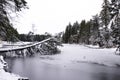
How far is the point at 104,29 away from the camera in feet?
Result: 144

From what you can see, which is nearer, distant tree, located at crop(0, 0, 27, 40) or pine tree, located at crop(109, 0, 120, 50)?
distant tree, located at crop(0, 0, 27, 40)

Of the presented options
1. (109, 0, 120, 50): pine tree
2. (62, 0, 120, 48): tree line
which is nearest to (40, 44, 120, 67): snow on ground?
(62, 0, 120, 48): tree line

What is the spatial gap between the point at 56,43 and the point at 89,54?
6609 millimetres

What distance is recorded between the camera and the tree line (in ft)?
76.0

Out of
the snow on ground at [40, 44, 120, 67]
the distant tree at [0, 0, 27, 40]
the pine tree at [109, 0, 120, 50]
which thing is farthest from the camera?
the snow on ground at [40, 44, 120, 67]

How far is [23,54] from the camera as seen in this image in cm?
3544

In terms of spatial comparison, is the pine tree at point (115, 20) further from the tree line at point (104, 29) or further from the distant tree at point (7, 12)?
the distant tree at point (7, 12)

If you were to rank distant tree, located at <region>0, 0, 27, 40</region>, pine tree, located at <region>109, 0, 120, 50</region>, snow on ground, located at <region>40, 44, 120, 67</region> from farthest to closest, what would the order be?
snow on ground, located at <region>40, 44, 120, 67</region> → pine tree, located at <region>109, 0, 120, 50</region> → distant tree, located at <region>0, 0, 27, 40</region>

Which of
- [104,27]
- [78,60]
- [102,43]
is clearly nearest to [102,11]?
[104,27]

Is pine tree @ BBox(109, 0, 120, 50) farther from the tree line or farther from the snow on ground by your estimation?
the snow on ground

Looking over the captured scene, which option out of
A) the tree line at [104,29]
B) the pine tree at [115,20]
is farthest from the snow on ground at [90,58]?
the pine tree at [115,20]

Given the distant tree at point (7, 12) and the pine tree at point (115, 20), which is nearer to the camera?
the distant tree at point (7, 12)

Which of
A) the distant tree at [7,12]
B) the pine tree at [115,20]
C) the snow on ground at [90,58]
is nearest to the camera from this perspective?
the distant tree at [7,12]

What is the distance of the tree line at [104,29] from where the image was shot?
912 inches
